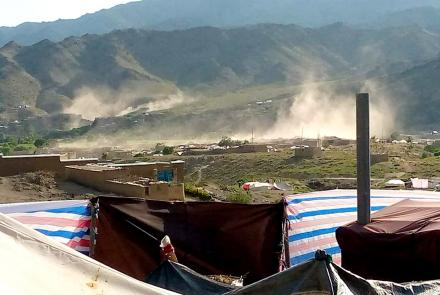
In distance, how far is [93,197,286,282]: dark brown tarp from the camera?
24.5 ft

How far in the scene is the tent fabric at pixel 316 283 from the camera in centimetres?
407

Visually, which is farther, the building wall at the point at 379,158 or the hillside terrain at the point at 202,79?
the hillside terrain at the point at 202,79

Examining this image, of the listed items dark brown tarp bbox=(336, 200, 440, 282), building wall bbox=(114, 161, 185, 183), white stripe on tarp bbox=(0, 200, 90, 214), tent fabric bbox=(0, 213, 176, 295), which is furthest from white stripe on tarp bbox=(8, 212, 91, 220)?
building wall bbox=(114, 161, 185, 183)

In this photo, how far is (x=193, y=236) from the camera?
7555mm

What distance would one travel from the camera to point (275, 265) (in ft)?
24.5

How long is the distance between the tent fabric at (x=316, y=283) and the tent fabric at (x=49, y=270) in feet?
2.01

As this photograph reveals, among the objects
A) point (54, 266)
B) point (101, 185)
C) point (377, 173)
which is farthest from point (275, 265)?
point (377, 173)

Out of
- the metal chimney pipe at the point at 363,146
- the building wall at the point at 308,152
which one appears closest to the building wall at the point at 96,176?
the metal chimney pipe at the point at 363,146

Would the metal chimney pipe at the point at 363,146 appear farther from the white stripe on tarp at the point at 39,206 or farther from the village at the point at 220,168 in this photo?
the white stripe on tarp at the point at 39,206

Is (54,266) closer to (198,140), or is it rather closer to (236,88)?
(198,140)

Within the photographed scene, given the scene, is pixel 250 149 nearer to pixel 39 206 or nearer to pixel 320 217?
pixel 320 217

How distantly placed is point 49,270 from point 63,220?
3623 millimetres

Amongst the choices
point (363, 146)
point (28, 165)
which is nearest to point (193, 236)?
point (363, 146)

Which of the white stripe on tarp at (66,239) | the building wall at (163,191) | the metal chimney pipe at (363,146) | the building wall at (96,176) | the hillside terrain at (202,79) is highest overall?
the hillside terrain at (202,79)
